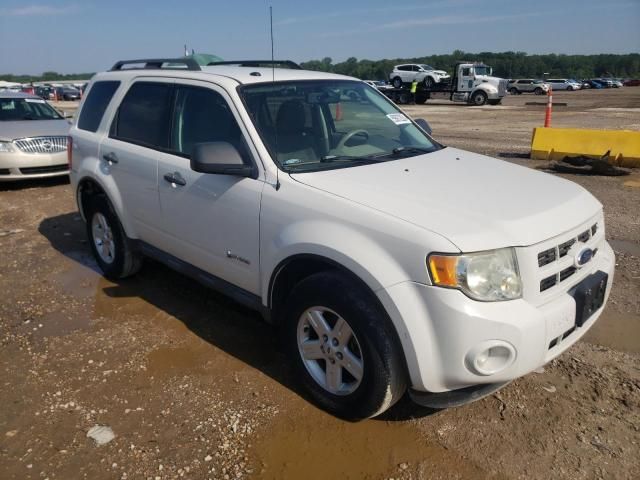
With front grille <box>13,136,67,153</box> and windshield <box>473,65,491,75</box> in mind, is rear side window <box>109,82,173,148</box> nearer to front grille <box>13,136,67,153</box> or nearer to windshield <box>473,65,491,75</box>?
front grille <box>13,136,67,153</box>

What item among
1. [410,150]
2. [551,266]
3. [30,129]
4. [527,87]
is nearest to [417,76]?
[527,87]

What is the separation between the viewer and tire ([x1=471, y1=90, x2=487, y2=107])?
32469mm

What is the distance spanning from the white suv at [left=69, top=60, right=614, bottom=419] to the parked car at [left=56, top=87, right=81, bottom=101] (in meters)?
52.9

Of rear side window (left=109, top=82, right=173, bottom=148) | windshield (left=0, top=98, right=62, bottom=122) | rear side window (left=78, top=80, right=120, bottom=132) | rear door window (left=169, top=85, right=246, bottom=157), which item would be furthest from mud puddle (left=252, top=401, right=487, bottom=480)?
windshield (left=0, top=98, right=62, bottom=122)

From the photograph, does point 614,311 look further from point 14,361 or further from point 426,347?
point 14,361

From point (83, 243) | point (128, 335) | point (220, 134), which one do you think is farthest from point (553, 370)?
point (83, 243)

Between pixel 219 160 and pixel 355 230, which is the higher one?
pixel 219 160

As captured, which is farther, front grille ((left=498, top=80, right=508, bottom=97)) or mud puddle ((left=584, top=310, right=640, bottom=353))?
front grille ((left=498, top=80, right=508, bottom=97))

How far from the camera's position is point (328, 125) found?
12.1 ft

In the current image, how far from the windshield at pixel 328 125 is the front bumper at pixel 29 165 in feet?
22.3

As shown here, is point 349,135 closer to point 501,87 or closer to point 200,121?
point 200,121

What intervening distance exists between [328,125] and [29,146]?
281 inches

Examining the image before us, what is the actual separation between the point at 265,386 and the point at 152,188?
5.71ft

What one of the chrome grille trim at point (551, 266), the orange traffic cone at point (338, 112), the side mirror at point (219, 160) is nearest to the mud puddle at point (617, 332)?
the chrome grille trim at point (551, 266)
